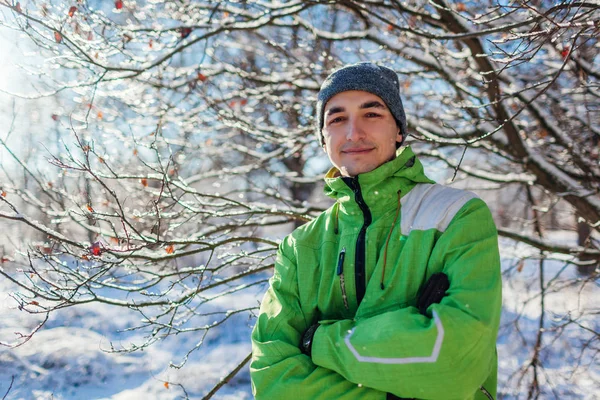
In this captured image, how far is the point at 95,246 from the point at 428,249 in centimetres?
166

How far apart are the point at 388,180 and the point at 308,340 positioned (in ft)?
2.24

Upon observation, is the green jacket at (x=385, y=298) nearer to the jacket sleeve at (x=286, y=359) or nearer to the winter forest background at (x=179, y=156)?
the jacket sleeve at (x=286, y=359)

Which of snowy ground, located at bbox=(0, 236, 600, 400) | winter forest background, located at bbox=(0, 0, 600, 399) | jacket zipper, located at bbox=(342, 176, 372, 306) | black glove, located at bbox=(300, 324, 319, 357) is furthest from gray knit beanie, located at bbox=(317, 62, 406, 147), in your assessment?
snowy ground, located at bbox=(0, 236, 600, 400)

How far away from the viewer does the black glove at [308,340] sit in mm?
1708

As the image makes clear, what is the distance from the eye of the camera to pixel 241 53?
8188 millimetres

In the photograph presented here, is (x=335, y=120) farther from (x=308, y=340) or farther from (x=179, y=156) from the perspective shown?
(x=179, y=156)

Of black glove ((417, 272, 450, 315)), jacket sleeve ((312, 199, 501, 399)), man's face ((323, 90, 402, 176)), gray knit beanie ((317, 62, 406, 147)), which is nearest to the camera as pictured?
jacket sleeve ((312, 199, 501, 399))

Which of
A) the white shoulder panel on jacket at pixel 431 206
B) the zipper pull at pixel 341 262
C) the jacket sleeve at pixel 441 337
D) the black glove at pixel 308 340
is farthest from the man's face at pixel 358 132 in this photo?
the black glove at pixel 308 340

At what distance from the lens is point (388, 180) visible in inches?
72.9

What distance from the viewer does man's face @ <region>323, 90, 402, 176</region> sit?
1886 millimetres

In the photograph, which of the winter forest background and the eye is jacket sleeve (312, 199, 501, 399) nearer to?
the eye

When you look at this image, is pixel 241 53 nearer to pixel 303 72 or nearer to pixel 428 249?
pixel 303 72

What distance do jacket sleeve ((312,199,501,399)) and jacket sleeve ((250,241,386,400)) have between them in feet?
0.19

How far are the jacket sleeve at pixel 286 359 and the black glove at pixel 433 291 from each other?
32 cm
